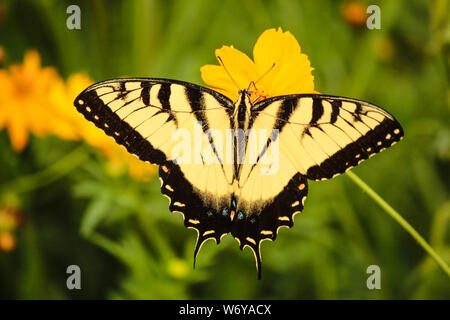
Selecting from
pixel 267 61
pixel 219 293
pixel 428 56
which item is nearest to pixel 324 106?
pixel 267 61

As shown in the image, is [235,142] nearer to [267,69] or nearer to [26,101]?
[267,69]

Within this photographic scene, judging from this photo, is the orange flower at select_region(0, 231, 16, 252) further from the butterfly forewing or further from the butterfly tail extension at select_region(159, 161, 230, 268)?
the butterfly forewing

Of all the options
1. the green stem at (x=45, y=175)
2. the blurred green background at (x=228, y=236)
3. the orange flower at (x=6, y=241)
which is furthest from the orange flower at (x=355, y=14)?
the orange flower at (x=6, y=241)

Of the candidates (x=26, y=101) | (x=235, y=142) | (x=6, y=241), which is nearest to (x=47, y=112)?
(x=26, y=101)

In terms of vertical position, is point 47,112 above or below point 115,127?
above

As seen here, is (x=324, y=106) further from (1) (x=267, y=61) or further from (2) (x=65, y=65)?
(2) (x=65, y=65)
